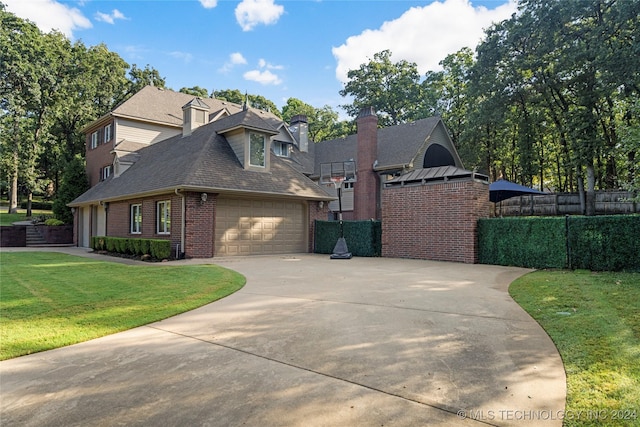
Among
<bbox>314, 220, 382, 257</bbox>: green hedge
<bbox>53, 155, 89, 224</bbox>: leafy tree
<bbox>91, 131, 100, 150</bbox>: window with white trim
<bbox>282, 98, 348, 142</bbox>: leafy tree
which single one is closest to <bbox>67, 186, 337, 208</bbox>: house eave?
<bbox>314, 220, 382, 257</bbox>: green hedge

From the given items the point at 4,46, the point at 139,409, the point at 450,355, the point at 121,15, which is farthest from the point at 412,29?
the point at 4,46

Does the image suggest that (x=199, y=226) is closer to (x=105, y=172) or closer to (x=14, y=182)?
(x=105, y=172)

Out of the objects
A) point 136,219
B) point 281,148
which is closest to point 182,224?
point 136,219

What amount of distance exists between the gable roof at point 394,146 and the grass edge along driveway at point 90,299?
46.7 feet

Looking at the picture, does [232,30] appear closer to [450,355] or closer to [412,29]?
[412,29]

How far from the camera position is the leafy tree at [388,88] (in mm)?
33594

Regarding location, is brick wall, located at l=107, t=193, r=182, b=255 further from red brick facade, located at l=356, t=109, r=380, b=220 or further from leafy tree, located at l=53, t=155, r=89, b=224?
red brick facade, located at l=356, t=109, r=380, b=220

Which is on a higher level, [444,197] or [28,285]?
[444,197]

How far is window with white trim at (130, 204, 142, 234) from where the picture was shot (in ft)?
55.5

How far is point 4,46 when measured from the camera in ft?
89.4

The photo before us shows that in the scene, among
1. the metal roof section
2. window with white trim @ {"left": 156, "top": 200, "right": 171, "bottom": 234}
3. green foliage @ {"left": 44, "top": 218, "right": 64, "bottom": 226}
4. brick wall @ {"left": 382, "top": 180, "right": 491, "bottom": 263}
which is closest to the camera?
brick wall @ {"left": 382, "top": 180, "right": 491, "bottom": 263}

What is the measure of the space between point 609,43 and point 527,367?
21.8 metres

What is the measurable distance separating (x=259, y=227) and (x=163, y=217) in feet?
12.7

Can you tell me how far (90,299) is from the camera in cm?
642
